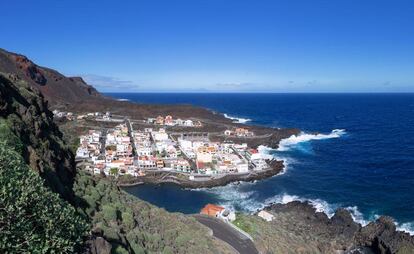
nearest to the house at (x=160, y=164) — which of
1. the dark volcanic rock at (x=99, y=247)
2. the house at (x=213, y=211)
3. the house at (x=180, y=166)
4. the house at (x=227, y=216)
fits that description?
the house at (x=180, y=166)

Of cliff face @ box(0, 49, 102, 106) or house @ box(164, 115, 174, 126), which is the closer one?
house @ box(164, 115, 174, 126)

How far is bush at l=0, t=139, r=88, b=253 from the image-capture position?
10203 mm

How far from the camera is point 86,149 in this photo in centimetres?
8425

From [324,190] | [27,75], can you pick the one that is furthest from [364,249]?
[27,75]

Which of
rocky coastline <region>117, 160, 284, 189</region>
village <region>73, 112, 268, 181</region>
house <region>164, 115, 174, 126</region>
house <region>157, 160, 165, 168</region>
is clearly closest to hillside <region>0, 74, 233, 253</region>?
rocky coastline <region>117, 160, 284, 189</region>

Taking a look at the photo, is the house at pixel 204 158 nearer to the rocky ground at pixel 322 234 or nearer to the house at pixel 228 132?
the rocky ground at pixel 322 234

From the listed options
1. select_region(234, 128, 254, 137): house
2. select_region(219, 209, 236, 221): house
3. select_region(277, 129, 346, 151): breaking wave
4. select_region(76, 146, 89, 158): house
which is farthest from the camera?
select_region(234, 128, 254, 137): house

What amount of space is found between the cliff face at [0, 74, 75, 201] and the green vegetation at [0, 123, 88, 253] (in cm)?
693

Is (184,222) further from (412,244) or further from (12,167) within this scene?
(412,244)

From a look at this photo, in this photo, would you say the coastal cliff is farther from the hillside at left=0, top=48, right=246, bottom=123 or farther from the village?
the hillside at left=0, top=48, right=246, bottom=123

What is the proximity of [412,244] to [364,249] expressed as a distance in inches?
207

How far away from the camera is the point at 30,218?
1103cm

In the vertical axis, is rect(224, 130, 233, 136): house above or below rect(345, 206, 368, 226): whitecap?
above

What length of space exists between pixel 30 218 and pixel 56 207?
93 cm
